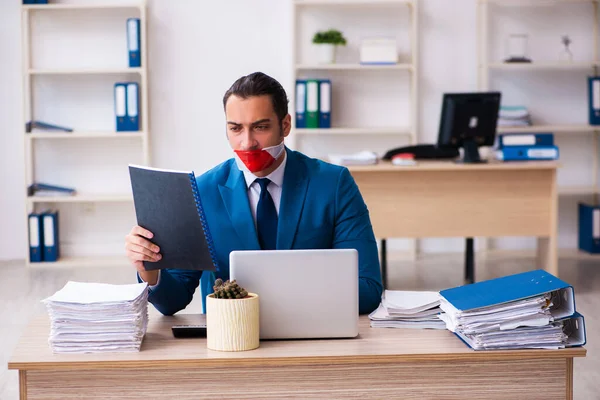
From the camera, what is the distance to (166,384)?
1710 mm

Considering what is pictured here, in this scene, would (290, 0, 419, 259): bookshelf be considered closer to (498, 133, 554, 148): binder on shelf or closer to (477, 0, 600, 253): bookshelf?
(477, 0, 600, 253): bookshelf

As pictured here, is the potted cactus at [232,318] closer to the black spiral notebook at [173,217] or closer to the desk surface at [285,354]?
the desk surface at [285,354]

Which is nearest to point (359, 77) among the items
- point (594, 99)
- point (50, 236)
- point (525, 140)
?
point (525, 140)

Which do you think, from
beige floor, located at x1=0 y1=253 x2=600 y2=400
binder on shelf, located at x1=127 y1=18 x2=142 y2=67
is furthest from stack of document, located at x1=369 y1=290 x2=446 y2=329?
binder on shelf, located at x1=127 y1=18 x2=142 y2=67

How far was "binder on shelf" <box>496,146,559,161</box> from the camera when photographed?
516 centimetres

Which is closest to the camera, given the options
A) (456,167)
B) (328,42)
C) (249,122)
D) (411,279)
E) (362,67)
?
(249,122)

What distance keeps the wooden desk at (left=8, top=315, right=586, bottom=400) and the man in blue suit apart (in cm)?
37

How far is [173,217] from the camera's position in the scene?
184 cm

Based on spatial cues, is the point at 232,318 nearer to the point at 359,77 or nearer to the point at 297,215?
the point at 297,215

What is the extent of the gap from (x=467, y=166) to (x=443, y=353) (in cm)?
337

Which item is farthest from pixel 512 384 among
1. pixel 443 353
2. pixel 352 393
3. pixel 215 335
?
pixel 215 335

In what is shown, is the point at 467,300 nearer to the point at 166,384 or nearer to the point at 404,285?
the point at 166,384

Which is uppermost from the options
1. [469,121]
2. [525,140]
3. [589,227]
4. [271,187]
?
[469,121]

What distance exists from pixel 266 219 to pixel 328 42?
13.1 ft
